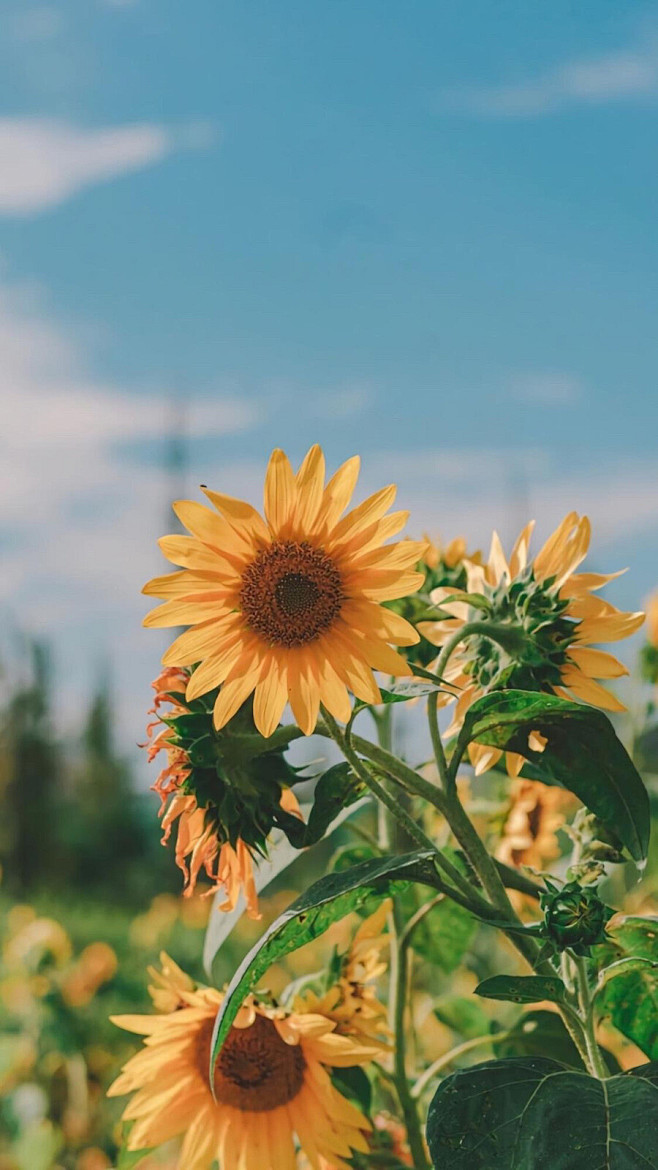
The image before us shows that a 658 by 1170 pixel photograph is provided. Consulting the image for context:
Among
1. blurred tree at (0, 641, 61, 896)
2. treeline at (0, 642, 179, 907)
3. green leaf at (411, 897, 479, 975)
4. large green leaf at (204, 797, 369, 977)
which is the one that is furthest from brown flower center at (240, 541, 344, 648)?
blurred tree at (0, 641, 61, 896)

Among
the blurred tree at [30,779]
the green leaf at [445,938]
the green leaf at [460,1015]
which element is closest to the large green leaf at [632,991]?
the green leaf at [445,938]

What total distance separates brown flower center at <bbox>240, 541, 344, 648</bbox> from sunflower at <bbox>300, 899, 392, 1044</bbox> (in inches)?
10.6

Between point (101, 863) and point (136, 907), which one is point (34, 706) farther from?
point (136, 907)

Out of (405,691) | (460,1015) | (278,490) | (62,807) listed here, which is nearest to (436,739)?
(405,691)

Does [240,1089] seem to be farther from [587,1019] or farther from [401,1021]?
[587,1019]

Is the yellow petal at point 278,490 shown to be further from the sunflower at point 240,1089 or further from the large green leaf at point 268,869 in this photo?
the sunflower at point 240,1089

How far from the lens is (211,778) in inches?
25.8

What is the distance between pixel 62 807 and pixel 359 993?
1072cm

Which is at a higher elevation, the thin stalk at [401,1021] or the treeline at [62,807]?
the thin stalk at [401,1021]

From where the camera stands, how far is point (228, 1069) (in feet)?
2.81

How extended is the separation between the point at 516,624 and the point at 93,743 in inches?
448

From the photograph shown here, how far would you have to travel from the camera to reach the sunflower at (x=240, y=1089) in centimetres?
82

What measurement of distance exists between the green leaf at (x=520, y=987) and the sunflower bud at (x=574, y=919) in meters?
0.02

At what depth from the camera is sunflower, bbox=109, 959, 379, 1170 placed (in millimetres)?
816
